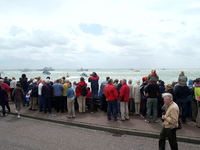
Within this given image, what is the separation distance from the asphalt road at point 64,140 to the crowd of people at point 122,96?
Answer: 1.44m

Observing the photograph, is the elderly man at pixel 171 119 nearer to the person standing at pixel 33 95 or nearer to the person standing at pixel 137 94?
the person standing at pixel 137 94

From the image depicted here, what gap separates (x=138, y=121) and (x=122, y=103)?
106 centimetres

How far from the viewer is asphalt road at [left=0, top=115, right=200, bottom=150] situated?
4805 mm

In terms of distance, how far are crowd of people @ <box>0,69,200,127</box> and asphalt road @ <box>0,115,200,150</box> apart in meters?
1.44

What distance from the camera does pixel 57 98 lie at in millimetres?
8531

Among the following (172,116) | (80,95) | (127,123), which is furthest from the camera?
(80,95)

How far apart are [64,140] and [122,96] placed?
10.2 feet

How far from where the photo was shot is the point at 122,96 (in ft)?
22.7

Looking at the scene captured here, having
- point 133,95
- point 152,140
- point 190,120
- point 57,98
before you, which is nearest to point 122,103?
point 133,95

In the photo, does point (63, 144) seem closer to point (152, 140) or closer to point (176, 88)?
point (152, 140)

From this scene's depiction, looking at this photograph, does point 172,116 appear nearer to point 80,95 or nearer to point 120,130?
point 120,130

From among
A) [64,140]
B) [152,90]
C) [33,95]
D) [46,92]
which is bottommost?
[64,140]

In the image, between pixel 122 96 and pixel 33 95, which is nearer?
pixel 122 96

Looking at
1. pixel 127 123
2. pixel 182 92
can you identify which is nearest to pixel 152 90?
pixel 182 92
